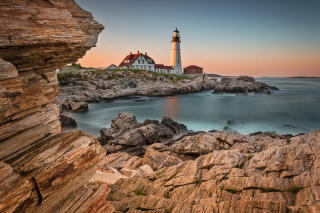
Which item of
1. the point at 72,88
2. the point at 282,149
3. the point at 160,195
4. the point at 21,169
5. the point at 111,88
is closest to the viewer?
the point at 21,169

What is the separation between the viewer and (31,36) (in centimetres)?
511

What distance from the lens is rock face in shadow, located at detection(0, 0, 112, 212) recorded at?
445 centimetres

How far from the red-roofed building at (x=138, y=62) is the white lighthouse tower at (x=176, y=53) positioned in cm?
1027

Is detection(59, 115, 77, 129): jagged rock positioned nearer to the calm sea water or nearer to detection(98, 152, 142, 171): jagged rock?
the calm sea water

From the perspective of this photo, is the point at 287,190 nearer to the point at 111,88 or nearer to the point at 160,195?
the point at 160,195

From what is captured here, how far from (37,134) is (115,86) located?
52.1 meters

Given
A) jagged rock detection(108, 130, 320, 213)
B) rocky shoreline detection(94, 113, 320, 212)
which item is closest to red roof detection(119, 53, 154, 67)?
rocky shoreline detection(94, 113, 320, 212)

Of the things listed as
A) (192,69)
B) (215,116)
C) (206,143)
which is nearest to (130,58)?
(192,69)

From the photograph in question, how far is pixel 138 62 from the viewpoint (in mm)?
84812

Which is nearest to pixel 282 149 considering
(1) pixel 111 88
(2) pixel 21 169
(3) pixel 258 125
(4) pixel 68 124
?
(2) pixel 21 169

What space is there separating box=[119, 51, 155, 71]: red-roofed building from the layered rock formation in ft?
46.5

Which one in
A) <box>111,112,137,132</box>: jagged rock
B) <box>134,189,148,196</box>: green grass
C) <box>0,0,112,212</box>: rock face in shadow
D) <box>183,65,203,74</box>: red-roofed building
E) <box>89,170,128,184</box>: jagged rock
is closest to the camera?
<box>0,0,112,212</box>: rock face in shadow

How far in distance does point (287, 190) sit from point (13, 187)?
8.17 meters

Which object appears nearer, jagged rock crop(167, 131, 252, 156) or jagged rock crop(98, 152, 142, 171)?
jagged rock crop(98, 152, 142, 171)
